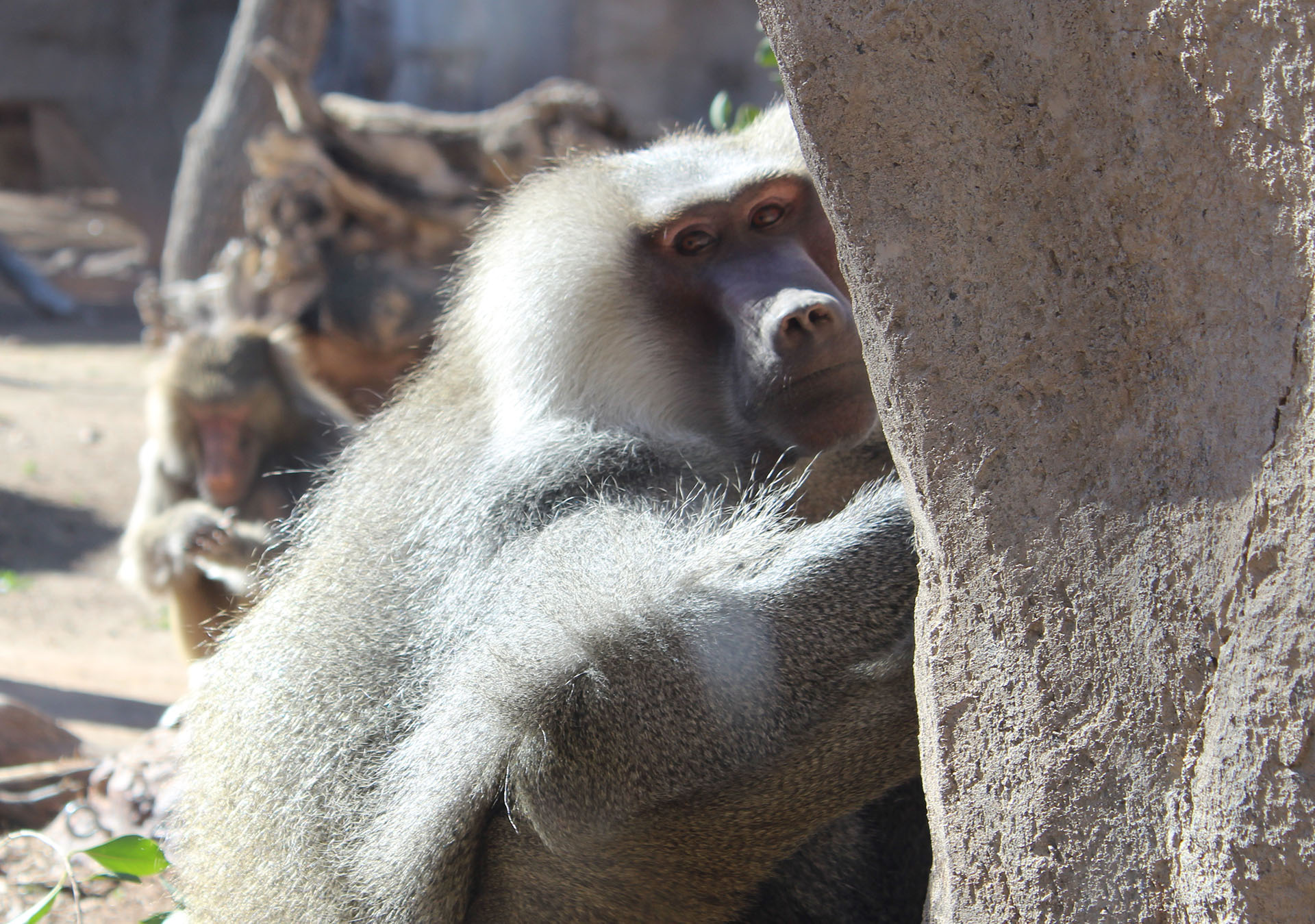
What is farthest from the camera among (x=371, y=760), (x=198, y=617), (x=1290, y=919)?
(x=198, y=617)

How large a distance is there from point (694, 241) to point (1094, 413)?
1089 mm

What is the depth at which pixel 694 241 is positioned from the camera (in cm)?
204

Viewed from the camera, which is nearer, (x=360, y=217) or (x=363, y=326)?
(x=363, y=326)

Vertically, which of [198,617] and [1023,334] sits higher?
[198,617]

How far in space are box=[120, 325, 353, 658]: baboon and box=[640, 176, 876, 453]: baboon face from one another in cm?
239

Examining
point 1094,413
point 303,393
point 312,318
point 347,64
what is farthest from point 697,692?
point 347,64

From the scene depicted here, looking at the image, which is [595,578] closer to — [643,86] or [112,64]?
[643,86]

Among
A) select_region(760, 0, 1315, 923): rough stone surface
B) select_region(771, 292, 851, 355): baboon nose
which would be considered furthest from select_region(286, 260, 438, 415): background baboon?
select_region(760, 0, 1315, 923): rough stone surface

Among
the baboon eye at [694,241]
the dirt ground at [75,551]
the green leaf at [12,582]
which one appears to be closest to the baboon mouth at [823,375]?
the baboon eye at [694,241]

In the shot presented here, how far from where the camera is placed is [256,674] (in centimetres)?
182

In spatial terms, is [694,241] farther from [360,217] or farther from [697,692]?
[360,217]

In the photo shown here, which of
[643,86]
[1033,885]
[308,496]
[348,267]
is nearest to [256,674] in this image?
[308,496]

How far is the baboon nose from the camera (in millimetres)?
1806

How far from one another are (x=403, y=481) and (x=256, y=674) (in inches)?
13.7
